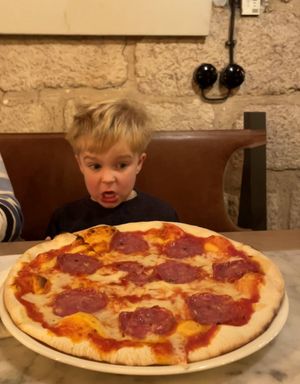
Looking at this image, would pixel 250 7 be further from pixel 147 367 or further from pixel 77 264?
pixel 147 367

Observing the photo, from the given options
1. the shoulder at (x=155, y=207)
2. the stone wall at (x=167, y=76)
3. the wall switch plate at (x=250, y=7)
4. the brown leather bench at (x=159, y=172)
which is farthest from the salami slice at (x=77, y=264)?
the wall switch plate at (x=250, y=7)

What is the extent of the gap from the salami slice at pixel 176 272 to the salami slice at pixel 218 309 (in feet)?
0.22

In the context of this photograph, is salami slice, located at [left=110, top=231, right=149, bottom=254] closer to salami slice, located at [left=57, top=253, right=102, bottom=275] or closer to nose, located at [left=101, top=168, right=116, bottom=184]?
salami slice, located at [left=57, top=253, right=102, bottom=275]

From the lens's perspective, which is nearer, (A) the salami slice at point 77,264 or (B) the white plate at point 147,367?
(B) the white plate at point 147,367

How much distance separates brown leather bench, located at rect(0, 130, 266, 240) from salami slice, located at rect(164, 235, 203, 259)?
700mm

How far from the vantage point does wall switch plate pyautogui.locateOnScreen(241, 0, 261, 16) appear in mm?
1739

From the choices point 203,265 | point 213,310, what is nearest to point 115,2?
point 203,265

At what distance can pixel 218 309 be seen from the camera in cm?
71

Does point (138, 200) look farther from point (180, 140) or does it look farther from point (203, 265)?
point (203, 265)

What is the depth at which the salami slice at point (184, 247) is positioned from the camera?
911 mm

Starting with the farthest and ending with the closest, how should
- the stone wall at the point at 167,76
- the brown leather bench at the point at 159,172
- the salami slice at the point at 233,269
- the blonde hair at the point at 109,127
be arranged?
the stone wall at the point at 167,76 < the brown leather bench at the point at 159,172 < the blonde hair at the point at 109,127 < the salami slice at the point at 233,269

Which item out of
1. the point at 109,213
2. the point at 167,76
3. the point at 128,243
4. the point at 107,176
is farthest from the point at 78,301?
the point at 167,76

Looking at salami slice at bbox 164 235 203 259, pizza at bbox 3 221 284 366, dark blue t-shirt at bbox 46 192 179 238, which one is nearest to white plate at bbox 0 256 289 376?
pizza at bbox 3 221 284 366

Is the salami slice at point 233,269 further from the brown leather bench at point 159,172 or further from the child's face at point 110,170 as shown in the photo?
the brown leather bench at point 159,172
